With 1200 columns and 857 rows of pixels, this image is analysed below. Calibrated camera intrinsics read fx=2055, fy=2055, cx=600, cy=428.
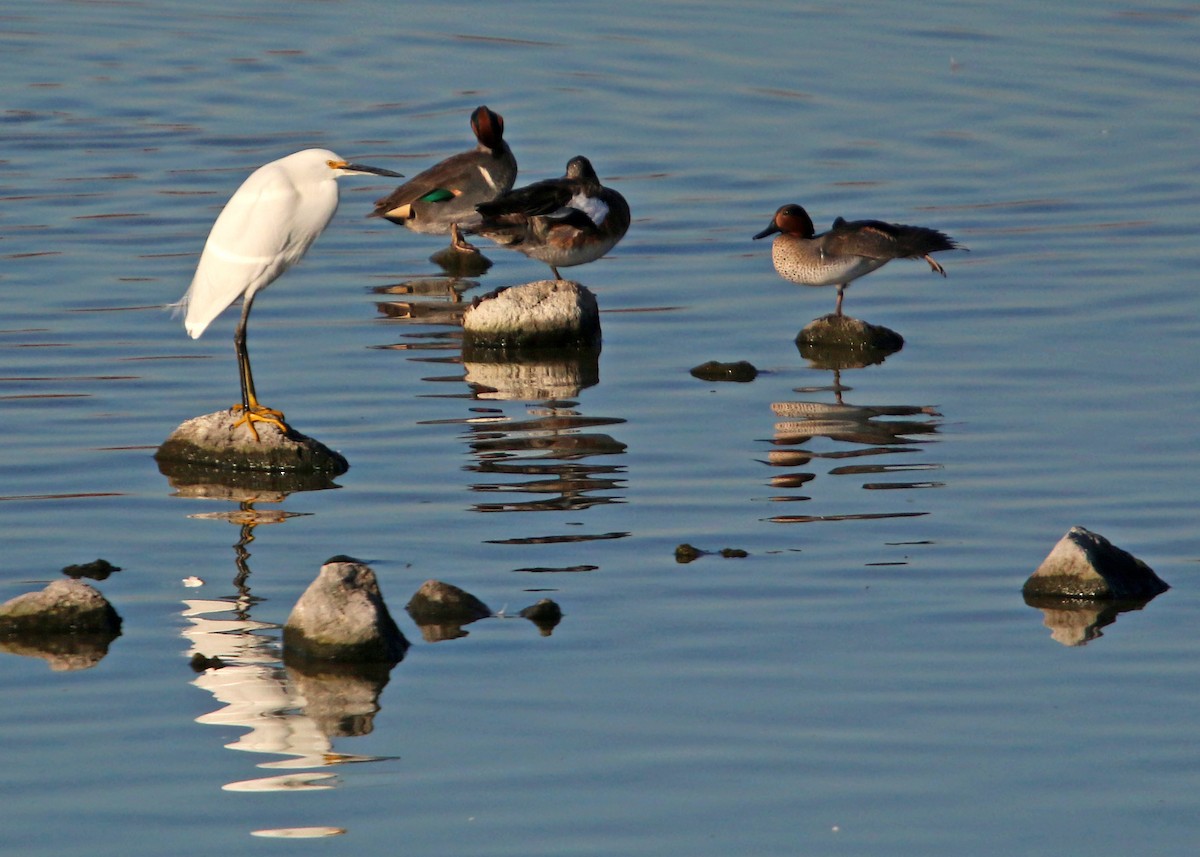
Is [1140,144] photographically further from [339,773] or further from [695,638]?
[339,773]

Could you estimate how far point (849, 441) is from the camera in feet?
36.5

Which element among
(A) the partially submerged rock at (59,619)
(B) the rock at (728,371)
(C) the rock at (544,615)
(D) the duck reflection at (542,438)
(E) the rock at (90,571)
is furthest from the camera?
(B) the rock at (728,371)

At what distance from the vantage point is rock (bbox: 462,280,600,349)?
13.2 meters

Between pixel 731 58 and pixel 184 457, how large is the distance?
1426cm

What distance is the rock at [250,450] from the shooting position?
34.4ft

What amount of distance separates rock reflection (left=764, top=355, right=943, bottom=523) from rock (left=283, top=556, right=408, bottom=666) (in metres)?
2.46

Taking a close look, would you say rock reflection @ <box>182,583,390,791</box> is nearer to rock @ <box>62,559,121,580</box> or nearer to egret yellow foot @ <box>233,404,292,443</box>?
rock @ <box>62,559,121,580</box>

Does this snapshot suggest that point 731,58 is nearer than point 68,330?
No

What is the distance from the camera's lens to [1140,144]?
19250 millimetres

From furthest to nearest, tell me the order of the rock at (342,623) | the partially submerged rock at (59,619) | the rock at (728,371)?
the rock at (728,371) < the partially submerged rock at (59,619) < the rock at (342,623)

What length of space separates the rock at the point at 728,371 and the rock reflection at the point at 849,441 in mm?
393

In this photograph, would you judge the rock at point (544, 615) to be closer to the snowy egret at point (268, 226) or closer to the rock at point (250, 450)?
the rock at point (250, 450)

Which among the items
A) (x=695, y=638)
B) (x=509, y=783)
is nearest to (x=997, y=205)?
(x=695, y=638)

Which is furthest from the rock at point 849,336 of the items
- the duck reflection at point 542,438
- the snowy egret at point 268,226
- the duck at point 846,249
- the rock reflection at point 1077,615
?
the rock reflection at point 1077,615
